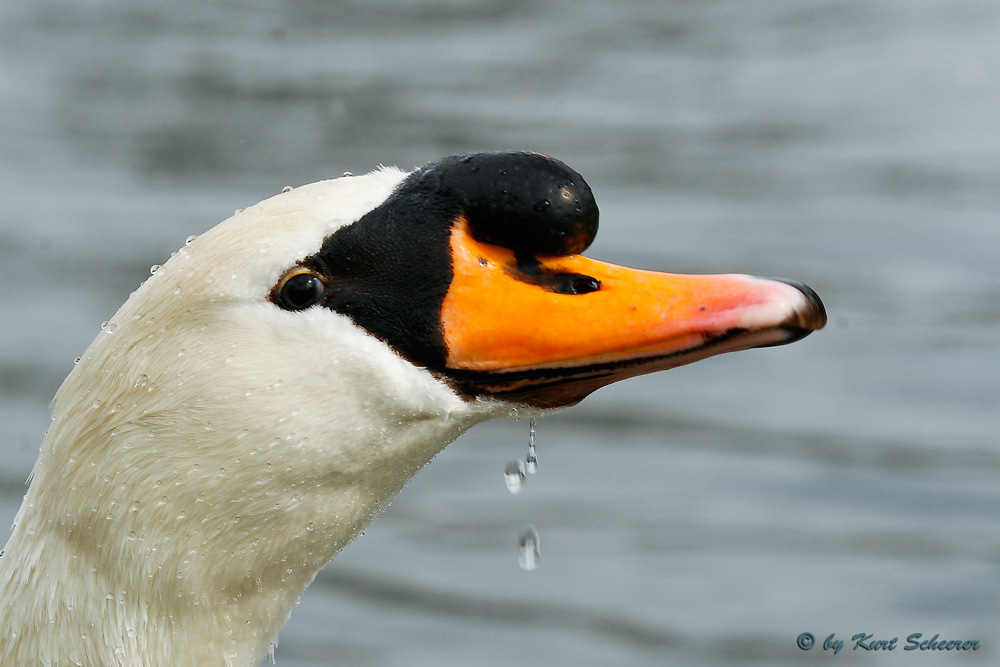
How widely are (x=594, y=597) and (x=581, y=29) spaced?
7096mm

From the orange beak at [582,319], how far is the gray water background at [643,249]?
13.3 feet

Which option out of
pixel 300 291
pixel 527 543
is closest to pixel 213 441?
pixel 300 291

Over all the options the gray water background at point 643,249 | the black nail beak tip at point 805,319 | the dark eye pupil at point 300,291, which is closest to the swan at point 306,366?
the dark eye pupil at point 300,291

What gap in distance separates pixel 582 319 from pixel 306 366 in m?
0.59

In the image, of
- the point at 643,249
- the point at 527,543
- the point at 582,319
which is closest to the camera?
the point at 582,319

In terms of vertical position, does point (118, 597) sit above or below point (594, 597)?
above

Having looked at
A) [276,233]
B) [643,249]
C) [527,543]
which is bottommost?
[527,543]

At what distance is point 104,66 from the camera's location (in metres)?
12.2

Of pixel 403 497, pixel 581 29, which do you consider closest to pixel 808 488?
pixel 403 497

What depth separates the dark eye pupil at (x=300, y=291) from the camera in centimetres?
265

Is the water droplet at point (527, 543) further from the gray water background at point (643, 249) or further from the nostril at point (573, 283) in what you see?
the nostril at point (573, 283)

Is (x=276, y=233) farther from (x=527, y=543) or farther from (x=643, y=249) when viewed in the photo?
(x=643, y=249)

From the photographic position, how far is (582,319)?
2578 millimetres

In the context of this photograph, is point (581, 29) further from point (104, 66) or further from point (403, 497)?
point (403, 497)
